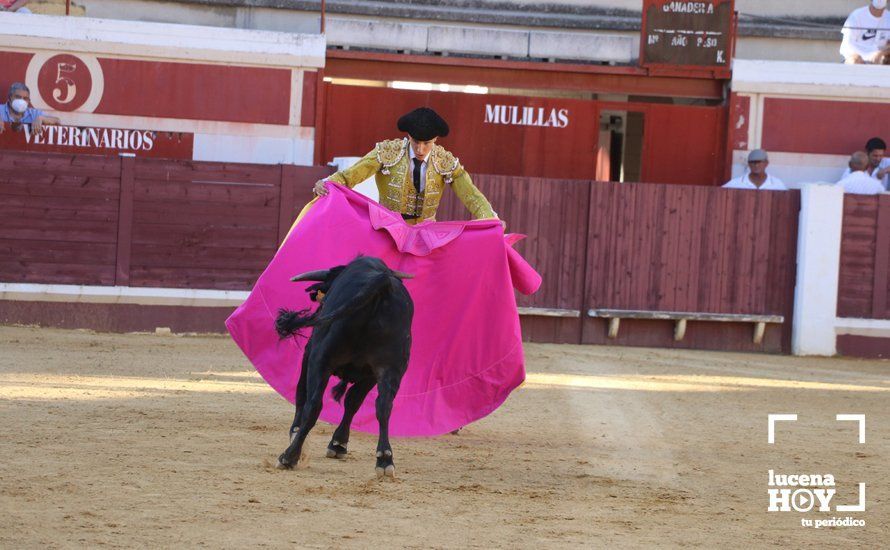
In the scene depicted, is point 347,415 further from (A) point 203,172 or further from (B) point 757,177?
(B) point 757,177

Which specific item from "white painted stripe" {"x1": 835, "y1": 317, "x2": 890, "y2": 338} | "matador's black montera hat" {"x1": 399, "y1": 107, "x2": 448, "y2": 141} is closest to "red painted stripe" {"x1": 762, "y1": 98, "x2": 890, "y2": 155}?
"white painted stripe" {"x1": 835, "y1": 317, "x2": 890, "y2": 338}

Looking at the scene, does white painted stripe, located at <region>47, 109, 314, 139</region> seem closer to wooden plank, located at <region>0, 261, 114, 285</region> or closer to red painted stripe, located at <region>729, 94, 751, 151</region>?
wooden plank, located at <region>0, 261, 114, 285</region>

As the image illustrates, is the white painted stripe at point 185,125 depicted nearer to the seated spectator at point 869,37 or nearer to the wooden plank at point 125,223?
the wooden plank at point 125,223

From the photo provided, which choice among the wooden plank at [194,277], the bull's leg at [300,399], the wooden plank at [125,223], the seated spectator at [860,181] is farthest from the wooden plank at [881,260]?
the bull's leg at [300,399]

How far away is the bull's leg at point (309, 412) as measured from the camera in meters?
4.58

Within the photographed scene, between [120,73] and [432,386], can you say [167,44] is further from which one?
[432,386]

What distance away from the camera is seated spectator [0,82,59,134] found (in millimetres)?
11305

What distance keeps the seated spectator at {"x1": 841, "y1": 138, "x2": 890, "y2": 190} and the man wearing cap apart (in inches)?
279

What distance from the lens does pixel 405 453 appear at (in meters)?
5.45

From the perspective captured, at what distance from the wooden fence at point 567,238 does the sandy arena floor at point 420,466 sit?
86.7 inches

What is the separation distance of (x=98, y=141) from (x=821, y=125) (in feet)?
21.2

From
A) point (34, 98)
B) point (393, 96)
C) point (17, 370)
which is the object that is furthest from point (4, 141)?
point (17, 370)

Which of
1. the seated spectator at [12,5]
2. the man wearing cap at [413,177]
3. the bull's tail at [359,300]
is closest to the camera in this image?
the bull's tail at [359,300]

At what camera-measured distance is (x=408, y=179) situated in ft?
19.8
